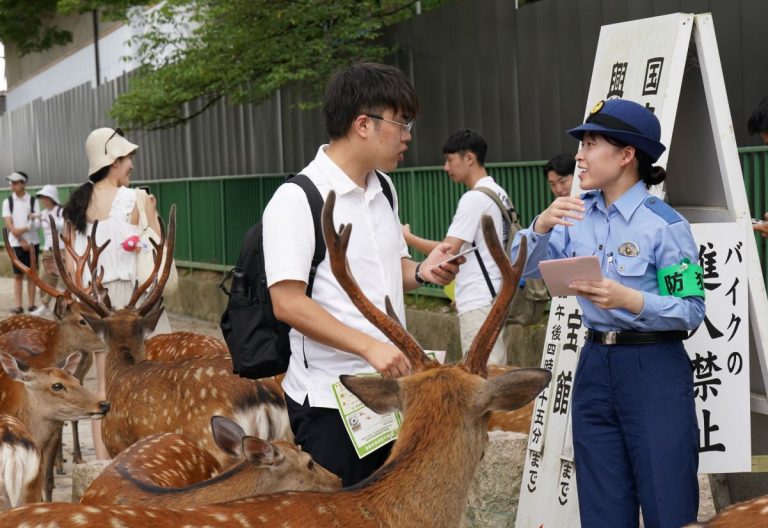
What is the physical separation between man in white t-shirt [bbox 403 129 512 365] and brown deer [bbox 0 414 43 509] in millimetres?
2424

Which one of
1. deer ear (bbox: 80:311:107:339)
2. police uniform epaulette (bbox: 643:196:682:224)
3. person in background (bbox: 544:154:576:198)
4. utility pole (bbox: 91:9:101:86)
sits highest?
utility pole (bbox: 91:9:101:86)

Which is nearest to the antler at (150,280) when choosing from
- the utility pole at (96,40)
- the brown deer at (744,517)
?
the brown deer at (744,517)

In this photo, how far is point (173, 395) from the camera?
6543 millimetres

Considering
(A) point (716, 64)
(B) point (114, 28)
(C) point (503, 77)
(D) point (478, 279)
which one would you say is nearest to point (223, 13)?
(C) point (503, 77)

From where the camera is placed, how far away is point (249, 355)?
4000 millimetres

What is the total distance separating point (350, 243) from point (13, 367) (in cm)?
365

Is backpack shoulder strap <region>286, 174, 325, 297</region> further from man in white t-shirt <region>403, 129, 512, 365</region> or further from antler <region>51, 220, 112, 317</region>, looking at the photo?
antler <region>51, 220, 112, 317</region>

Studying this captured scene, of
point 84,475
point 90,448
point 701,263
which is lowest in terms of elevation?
point 90,448

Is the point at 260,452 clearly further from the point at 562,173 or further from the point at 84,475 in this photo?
the point at 562,173

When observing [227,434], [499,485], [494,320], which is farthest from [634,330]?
[499,485]

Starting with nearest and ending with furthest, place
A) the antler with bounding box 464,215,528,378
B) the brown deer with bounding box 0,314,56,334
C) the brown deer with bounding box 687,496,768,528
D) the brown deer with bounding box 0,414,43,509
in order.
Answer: the brown deer with bounding box 687,496,768,528
the antler with bounding box 464,215,528,378
the brown deer with bounding box 0,414,43,509
the brown deer with bounding box 0,314,56,334

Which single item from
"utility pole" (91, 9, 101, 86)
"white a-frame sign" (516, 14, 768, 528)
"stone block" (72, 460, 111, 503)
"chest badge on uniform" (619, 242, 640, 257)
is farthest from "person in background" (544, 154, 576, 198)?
"utility pole" (91, 9, 101, 86)

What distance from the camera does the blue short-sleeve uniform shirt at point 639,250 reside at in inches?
156

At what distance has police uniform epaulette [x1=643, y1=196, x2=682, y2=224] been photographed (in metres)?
4.05
